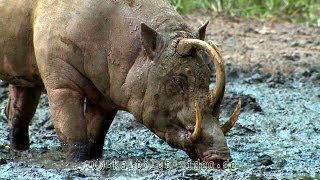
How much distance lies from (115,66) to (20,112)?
5.20 ft

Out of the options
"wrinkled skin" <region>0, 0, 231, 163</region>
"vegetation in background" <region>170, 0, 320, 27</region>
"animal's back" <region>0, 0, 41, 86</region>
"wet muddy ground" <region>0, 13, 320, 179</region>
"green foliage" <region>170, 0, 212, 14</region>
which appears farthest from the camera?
"vegetation in background" <region>170, 0, 320, 27</region>

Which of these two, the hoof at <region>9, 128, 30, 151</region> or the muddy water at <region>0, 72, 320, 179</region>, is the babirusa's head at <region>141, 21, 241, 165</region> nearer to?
the muddy water at <region>0, 72, 320, 179</region>

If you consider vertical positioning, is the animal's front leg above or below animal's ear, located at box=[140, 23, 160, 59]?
below

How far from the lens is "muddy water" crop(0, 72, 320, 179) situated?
673 centimetres

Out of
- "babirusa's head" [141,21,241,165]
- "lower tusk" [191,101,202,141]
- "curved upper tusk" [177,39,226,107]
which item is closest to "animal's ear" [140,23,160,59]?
"babirusa's head" [141,21,241,165]

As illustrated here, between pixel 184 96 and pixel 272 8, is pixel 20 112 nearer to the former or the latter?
pixel 184 96

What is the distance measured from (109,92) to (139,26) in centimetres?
49

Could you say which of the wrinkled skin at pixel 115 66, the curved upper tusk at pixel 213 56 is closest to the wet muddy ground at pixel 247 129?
the wrinkled skin at pixel 115 66

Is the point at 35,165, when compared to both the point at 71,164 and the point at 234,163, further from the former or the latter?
the point at 234,163

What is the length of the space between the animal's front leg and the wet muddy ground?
0.12m

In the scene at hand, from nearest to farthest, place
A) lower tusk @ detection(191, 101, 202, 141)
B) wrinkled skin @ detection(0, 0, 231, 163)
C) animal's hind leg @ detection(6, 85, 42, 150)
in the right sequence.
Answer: lower tusk @ detection(191, 101, 202, 141) < wrinkled skin @ detection(0, 0, 231, 163) < animal's hind leg @ detection(6, 85, 42, 150)

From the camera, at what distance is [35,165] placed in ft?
23.6

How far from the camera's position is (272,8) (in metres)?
14.6

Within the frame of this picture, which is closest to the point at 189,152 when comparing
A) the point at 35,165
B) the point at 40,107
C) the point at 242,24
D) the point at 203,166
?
the point at 203,166
